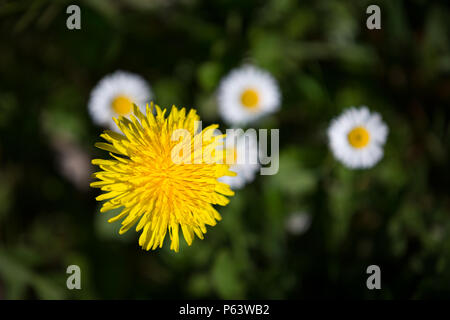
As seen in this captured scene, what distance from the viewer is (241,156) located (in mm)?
2186

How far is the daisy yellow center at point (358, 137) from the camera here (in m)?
2.14

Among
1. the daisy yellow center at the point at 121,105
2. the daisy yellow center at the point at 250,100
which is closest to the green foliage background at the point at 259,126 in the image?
the daisy yellow center at the point at 250,100

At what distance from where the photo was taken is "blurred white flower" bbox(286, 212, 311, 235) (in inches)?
103

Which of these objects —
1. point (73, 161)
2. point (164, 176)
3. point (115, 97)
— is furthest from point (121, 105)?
point (73, 161)

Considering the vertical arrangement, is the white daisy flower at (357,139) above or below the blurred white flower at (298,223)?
above

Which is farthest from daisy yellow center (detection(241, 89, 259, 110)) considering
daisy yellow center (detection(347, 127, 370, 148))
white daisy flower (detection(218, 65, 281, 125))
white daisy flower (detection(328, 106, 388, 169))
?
daisy yellow center (detection(347, 127, 370, 148))

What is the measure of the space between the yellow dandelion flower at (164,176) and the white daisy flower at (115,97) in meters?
0.53

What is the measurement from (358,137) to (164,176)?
1.16 metres

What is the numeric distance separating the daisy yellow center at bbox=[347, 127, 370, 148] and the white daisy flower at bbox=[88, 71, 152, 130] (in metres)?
1.26

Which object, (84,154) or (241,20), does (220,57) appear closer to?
(241,20)

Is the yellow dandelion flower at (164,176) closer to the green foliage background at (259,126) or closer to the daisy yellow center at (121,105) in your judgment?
the daisy yellow center at (121,105)

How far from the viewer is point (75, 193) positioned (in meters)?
2.72

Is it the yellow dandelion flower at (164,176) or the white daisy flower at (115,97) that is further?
the white daisy flower at (115,97)

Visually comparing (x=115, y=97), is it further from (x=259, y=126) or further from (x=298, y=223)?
(x=298, y=223)
